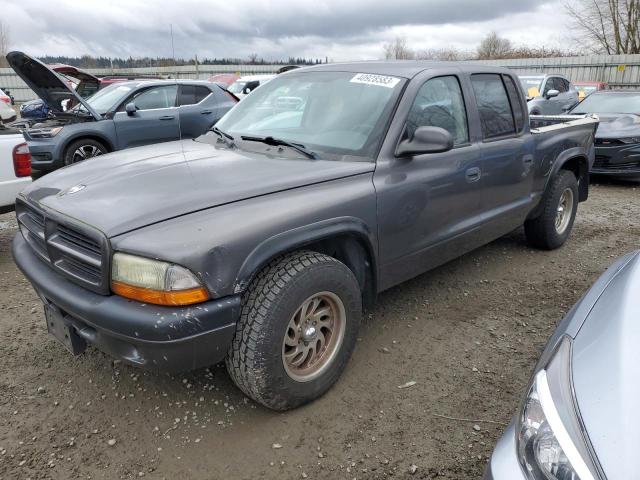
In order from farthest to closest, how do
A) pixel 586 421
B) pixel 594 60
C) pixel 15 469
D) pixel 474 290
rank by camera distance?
1. pixel 594 60
2. pixel 474 290
3. pixel 15 469
4. pixel 586 421

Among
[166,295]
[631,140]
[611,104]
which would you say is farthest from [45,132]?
[611,104]

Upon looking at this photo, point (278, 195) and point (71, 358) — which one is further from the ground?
point (278, 195)

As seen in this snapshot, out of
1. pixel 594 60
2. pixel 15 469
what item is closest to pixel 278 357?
pixel 15 469

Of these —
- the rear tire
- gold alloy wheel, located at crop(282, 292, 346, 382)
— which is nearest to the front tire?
gold alloy wheel, located at crop(282, 292, 346, 382)

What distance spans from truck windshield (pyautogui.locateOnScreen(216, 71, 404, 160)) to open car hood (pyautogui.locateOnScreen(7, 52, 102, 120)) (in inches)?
157

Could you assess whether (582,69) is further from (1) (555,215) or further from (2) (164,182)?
(2) (164,182)

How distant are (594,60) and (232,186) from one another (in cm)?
2303

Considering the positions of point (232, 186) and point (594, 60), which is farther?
point (594, 60)

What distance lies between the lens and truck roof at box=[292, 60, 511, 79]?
325 centimetres

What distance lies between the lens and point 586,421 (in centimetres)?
132

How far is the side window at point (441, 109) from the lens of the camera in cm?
313

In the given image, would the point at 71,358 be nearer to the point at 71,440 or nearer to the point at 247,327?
the point at 71,440

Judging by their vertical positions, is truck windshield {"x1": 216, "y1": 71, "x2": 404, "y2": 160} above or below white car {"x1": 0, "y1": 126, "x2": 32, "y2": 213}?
above

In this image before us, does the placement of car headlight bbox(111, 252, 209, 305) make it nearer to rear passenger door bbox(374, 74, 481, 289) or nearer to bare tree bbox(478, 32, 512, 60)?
rear passenger door bbox(374, 74, 481, 289)
